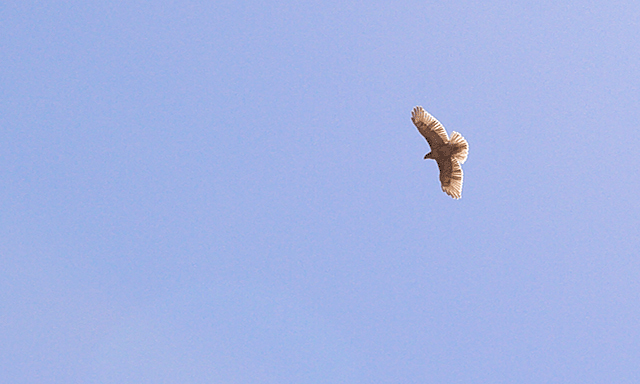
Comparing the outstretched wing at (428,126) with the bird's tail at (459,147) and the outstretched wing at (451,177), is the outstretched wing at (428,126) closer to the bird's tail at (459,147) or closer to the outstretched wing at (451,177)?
the bird's tail at (459,147)

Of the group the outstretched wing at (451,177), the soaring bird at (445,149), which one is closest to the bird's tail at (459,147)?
the soaring bird at (445,149)

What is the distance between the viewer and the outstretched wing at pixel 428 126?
24.8 m

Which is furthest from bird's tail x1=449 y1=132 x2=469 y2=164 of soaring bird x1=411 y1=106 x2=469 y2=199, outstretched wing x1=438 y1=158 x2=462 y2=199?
outstretched wing x1=438 y1=158 x2=462 y2=199

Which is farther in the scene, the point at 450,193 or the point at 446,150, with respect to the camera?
the point at 450,193

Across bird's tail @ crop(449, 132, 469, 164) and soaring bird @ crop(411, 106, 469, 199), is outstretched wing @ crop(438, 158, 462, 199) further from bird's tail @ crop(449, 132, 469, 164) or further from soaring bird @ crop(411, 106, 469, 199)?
bird's tail @ crop(449, 132, 469, 164)

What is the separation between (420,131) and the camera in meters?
25.5

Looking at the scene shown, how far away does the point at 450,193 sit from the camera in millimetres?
28328

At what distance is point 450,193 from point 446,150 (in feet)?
11.2

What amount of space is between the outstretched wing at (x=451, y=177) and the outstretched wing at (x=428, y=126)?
1823 mm

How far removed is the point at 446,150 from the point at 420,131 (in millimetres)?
2066

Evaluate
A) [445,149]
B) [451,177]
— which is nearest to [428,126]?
[445,149]

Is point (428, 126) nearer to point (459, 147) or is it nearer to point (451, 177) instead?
point (459, 147)

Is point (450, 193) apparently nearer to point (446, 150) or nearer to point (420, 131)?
point (446, 150)

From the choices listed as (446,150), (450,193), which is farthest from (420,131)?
(450,193)
